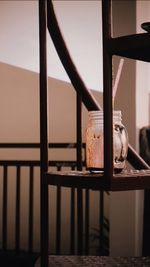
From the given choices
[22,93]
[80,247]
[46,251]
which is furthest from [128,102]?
[22,93]

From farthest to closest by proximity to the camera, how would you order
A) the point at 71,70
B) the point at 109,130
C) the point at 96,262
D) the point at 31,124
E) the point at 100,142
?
the point at 31,124
the point at 71,70
the point at 96,262
the point at 100,142
the point at 109,130

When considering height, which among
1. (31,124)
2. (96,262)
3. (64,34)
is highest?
(64,34)

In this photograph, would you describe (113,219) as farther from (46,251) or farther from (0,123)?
(0,123)

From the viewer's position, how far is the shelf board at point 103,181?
112 cm

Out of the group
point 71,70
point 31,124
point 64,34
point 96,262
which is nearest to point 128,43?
point 71,70

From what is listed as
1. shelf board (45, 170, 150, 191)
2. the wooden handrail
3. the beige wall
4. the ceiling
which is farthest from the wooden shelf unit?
the beige wall

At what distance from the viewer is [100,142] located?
127cm

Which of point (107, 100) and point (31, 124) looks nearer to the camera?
point (107, 100)

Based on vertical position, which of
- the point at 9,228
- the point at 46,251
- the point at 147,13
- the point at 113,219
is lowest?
the point at 9,228

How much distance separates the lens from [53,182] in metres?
1.27

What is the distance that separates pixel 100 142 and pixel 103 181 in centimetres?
17

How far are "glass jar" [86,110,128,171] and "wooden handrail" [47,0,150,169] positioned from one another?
35 centimetres

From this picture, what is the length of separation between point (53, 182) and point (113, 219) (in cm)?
186

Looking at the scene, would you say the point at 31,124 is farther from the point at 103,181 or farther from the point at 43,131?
the point at 103,181
